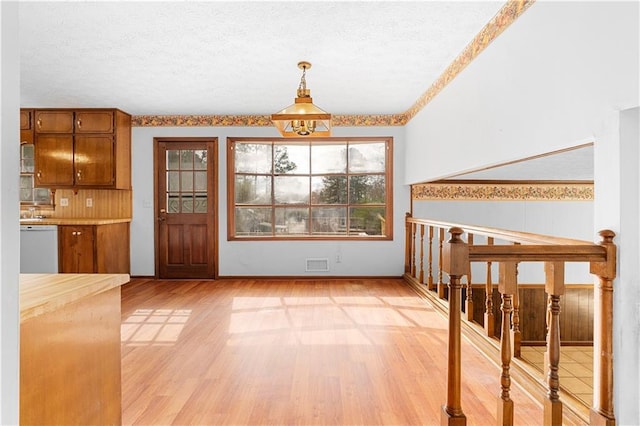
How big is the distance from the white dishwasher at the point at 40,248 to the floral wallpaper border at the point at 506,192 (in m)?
4.68

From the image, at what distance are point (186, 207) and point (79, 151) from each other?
1.54 m

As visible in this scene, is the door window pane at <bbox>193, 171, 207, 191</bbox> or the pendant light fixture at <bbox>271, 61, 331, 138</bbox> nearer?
the pendant light fixture at <bbox>271, 61, 331, 138</bbox>

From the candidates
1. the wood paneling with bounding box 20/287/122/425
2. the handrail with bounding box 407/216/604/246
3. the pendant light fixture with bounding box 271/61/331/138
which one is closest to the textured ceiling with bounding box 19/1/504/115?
the pendant light fixture with bounding box 271/61/331/138

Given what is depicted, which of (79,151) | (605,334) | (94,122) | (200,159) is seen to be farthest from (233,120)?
(605,334)

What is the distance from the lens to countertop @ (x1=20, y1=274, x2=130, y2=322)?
1153 mm

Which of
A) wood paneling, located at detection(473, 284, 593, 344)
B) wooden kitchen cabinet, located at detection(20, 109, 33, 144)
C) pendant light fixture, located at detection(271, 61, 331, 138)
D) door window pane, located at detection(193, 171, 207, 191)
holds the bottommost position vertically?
wood paneling, located at detection(473, 284, 593, 344)

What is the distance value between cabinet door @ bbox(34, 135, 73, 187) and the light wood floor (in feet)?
Answer: 6.97

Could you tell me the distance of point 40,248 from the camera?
15.5 ft

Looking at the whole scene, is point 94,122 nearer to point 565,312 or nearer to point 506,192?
point 506,192

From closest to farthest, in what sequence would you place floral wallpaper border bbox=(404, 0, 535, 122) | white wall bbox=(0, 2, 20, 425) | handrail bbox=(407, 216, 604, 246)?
white wall bbox=(0, 2, 20, 425), handrail bbox=(407, 216, 604, 246), floral wallpaper border bbox=(404, 0, 535, 122)

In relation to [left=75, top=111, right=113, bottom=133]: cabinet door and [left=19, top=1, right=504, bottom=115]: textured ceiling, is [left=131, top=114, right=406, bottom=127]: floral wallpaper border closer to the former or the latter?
[left=75, top=111, right=113, bottom=133]: cabinet door

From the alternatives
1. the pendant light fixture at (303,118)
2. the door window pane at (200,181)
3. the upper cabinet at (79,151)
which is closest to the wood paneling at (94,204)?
the upper cabinet at (79,151)

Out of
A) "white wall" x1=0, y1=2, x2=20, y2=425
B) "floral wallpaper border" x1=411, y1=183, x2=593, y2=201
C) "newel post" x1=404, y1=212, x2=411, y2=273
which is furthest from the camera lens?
"newel post" x1=404, y1=212, x2=411, y2=273

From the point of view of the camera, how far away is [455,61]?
3361mm
